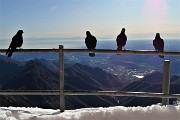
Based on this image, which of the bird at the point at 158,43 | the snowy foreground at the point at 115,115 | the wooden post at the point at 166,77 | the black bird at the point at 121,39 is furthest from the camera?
the bird at the point at 158,43

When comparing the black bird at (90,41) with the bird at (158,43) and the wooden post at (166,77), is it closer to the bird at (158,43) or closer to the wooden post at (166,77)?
the bird at (158,43)

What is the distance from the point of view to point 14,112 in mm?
6875

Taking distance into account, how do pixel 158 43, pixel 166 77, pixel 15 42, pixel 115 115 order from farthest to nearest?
pixel 158 43 → pixel 15 42 → pixel 166 77 → pixel 115 115

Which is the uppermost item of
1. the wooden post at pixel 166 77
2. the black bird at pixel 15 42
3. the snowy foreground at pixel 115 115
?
the black bird at pixel 15 42

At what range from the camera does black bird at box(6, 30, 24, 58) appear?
7.67 meters

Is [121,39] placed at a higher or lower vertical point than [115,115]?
higher

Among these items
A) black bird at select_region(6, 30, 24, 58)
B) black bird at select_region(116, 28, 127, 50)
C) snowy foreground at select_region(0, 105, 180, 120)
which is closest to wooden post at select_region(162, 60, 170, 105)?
snowy foreground at select_region(0, 105, 180, 120)

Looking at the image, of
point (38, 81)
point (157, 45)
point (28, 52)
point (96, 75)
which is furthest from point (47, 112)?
point (96, 75)

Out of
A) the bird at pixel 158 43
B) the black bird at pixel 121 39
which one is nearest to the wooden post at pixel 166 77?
the black bird at pixel 121 39

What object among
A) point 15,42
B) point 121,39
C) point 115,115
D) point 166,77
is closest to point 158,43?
point 121,39

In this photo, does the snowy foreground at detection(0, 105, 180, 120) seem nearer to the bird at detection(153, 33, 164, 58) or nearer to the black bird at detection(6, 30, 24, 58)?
the black bird at detection(6, 30, 24, 58)

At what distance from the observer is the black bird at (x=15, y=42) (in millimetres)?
7673

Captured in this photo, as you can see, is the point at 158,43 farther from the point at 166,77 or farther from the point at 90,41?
the point at 166,77

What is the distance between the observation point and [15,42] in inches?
330
